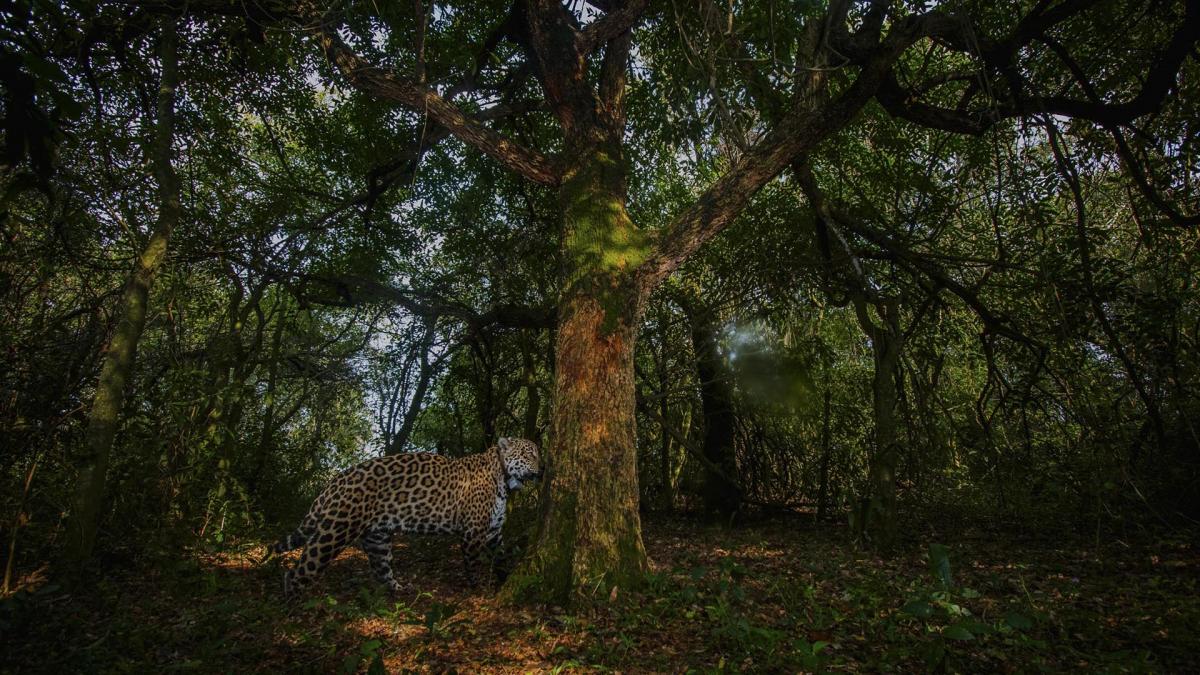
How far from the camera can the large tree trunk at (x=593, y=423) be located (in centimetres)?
486

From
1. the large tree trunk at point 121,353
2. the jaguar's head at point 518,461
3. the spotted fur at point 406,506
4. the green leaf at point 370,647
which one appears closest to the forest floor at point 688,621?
the green leaf at point 370,647

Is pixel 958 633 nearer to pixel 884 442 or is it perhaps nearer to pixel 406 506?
pixel 884 442

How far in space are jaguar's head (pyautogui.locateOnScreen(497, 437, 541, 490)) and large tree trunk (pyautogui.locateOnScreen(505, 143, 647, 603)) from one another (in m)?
2.05

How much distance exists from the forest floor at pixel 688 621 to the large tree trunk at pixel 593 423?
0.81 feet

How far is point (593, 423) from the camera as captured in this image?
5.12 m

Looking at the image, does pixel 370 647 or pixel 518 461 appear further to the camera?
pixel 518 461

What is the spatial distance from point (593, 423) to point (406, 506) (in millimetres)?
2459

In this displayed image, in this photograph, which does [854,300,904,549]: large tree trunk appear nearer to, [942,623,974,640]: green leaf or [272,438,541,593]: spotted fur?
[942,623,974,640]: green leaf

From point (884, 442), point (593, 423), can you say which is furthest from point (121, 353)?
point (884, 442)

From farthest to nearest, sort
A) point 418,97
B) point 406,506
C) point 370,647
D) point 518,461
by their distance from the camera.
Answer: point 518,461 < point 406,506 < point 418,97 < point 370,647

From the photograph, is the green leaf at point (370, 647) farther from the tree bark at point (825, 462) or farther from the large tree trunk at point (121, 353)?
the tree bark at point (825, 462)

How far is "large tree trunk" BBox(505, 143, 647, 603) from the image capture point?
191 inches

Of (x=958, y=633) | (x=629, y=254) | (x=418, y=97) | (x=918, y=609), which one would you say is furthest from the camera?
(x=418, y=97)

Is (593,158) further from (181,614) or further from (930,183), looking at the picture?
(181,614)
